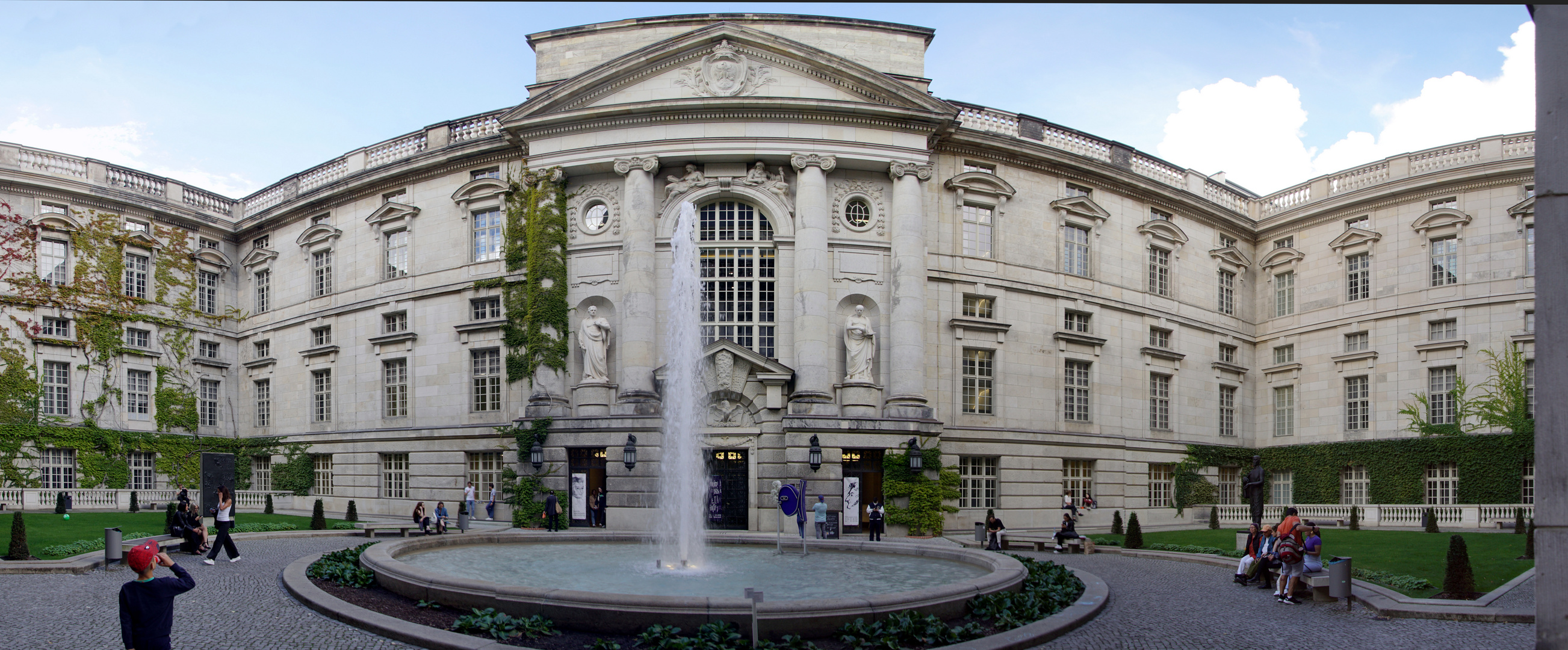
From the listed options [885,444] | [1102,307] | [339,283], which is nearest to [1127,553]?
[885,444]

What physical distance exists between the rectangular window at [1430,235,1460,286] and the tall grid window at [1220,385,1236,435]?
946 centimetres

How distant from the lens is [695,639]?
11.5 metres

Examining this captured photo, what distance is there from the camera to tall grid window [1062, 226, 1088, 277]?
39344 mm

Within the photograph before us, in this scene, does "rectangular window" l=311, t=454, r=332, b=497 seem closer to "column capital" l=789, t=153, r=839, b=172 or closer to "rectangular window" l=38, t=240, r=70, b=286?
"rectangular window" l=38, t=240, r=70, b=286

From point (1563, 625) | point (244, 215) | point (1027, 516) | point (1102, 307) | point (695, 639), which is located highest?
point (244, 215)

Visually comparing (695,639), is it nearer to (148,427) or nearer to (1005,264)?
(1005,264)

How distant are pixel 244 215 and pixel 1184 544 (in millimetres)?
46322

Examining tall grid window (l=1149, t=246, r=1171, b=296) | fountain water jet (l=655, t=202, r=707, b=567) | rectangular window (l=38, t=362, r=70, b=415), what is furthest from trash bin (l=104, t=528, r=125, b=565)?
tall grid window (l=1149, t=246, r=1171, b=296)

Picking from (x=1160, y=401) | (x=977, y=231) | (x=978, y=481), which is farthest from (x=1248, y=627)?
(x=1160, y=401)

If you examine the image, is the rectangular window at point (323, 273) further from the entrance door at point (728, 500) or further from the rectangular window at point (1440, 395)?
the rectangular window at point (1440, 395)

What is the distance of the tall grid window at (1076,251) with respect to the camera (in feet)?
129

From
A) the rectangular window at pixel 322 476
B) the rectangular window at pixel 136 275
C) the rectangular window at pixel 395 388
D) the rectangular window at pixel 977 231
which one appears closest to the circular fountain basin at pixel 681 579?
the rectangular window at pixel 977 231

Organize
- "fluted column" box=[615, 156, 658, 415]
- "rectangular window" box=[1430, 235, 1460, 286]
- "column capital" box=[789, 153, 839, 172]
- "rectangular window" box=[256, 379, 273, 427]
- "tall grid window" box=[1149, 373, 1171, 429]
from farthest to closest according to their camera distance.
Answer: "rectangular window" box=[256, 379, 273, 427] < "tall grid window" box=[1149, 373, 1171, 429] < "rectangular window" box=[1430, 235, 1460, 286] < "column capital" box=[789, 153, 839, 172] < "fluted column" box=[615, 156, 658, 415]

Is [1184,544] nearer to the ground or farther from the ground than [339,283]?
nearer to the ground
